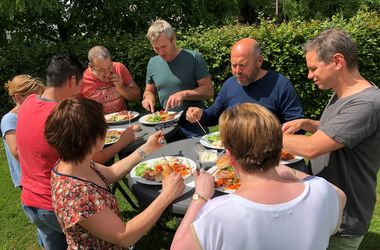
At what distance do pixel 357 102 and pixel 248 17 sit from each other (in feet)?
53.7

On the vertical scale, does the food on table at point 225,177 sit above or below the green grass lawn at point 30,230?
above

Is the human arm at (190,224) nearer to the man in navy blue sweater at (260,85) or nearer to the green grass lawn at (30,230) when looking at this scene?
the man in navy blue sweater at (260,85)

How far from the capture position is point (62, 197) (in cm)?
189

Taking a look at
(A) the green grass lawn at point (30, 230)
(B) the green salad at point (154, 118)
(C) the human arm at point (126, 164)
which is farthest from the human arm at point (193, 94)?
(A) the green grass lawn at point (30, 230)

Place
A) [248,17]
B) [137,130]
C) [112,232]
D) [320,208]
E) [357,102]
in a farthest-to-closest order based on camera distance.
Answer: [248,17] < [137,130] < [357,102] < [112,232] < [320,208]

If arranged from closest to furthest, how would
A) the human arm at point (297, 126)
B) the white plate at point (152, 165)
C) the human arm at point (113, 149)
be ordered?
the white plate at point (152, 165)
the human arm at point (297, 126)
the human arm at point (113, 149)

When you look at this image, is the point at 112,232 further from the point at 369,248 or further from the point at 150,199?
the point at 369,248

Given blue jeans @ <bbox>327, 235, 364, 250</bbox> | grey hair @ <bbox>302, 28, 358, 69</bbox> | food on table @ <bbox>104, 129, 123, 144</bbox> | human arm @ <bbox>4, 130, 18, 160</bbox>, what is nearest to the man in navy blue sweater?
grey hair @ <bbox>302, 28, 358, 69</bbox>

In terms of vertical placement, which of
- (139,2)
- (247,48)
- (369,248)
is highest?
(139,2)

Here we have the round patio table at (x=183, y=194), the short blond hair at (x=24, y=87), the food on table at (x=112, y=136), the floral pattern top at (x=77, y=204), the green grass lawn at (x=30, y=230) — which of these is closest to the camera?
the floral pattern top at (x=77, y=204)

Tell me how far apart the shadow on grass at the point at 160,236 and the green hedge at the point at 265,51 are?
3532 millimetres

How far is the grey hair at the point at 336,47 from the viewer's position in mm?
2098

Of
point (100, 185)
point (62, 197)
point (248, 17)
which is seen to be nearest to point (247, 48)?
point (100, 185)

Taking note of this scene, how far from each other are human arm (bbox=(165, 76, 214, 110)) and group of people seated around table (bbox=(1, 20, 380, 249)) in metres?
0.33
